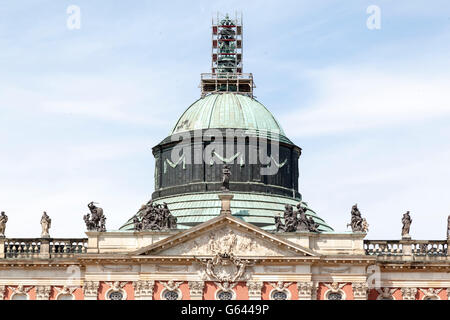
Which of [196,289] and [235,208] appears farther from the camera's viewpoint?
[235,208]

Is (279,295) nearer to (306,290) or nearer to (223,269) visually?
(306,290)

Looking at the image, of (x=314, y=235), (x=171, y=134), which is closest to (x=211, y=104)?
(x=171, y=134)

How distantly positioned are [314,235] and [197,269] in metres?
8.15

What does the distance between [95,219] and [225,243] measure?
9.07 m

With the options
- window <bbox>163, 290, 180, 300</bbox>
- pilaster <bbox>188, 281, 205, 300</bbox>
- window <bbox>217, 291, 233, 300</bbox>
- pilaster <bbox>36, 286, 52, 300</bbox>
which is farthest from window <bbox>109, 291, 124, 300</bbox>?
window <bbox>217, 291, 233, 300</bbox>

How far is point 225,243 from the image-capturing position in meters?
72.3

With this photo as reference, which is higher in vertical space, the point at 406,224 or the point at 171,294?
the point at 406,224

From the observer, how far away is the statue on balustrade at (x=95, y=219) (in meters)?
73.8

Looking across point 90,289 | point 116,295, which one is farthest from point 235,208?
point 90,289
